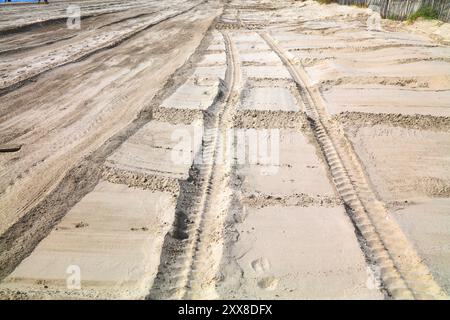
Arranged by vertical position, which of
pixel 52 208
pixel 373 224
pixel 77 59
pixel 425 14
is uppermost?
pixel 425 14

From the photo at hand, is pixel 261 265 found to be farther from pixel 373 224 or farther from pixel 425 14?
pixel 425 14

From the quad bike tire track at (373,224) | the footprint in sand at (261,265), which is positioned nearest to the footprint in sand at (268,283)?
the footprint in sand at (261,265)

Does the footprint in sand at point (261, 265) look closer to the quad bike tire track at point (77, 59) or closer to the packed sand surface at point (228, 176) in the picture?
the packed sand surface at point (228, 176)

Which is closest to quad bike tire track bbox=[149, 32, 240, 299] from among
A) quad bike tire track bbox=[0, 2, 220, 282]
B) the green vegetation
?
quad bike tire track bbox=[0, 2, 220, 282]

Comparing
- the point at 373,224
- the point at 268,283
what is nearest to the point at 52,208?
the point at 268,283

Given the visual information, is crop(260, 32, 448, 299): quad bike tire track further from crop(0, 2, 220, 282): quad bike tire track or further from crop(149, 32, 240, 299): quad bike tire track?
crop(0, 2, 220, 282): quad bike tire track

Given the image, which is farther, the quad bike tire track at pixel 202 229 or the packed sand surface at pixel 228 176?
the packed sand surface at pixel 228 176

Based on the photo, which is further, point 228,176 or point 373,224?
point 228,176
